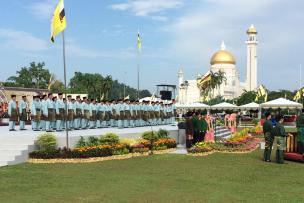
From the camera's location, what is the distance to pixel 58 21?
593 inches

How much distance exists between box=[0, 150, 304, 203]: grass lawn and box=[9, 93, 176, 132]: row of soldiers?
152 inches

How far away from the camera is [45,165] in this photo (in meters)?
13.1

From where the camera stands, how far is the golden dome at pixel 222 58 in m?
101

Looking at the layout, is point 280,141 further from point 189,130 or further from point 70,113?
point 70,113

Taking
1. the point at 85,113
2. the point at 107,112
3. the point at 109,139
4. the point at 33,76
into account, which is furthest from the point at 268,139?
the point at 33,76

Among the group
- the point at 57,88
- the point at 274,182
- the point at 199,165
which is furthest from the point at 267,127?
the point at 57,88

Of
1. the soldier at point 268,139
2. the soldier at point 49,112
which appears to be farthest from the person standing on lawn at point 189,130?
the soldier at point 49,112

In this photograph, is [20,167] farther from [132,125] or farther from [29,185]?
[132,125]

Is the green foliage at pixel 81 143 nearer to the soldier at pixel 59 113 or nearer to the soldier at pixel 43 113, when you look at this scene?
the soldier at pixel 43 113

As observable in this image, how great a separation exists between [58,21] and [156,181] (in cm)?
707

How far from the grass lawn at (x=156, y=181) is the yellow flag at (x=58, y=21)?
4.55m

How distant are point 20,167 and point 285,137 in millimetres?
8210

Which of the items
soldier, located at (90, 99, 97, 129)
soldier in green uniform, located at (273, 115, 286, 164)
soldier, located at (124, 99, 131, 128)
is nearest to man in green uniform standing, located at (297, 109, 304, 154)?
soldier in green uniform, located at (273, 115, 286, 164)

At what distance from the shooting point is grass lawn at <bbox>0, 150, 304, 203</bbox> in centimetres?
877
